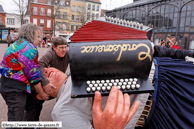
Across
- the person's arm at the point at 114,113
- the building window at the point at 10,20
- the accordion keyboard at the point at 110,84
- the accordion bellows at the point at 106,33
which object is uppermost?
the building window at the point at 10,20

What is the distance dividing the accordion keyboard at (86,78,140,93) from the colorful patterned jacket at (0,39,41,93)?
104 cm

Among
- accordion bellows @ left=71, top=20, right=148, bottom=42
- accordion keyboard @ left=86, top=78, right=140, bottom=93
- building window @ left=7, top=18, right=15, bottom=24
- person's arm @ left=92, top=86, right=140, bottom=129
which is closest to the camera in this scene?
person's arm @ left=92, top=86, right=140, bottom=129

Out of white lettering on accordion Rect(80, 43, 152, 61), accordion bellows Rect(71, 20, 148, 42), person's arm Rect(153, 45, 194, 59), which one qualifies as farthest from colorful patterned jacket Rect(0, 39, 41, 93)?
person's arm Rect(153, 45, 194, 59)

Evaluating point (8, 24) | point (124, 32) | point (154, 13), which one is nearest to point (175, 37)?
point (154, 13)

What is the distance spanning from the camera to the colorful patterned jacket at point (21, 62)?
1.70 meters

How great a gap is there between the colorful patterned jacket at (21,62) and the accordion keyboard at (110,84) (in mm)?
1042

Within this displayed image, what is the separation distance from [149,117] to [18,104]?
161 cm

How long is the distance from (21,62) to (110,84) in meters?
1.24

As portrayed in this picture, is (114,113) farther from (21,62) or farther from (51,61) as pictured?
(51,61)

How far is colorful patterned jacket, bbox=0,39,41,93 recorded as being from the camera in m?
1.70

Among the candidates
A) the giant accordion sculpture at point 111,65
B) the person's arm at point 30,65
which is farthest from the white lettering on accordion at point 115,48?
the person's arm at point 30,65

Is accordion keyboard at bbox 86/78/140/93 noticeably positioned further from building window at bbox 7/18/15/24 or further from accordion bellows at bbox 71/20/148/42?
building window at bbox 7/18/15/24

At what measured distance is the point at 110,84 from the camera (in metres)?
1.08

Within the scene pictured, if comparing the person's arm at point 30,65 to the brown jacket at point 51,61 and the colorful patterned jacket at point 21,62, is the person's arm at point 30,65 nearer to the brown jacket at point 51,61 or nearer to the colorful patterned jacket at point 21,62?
the colorful patterned jacket at point 21,62
